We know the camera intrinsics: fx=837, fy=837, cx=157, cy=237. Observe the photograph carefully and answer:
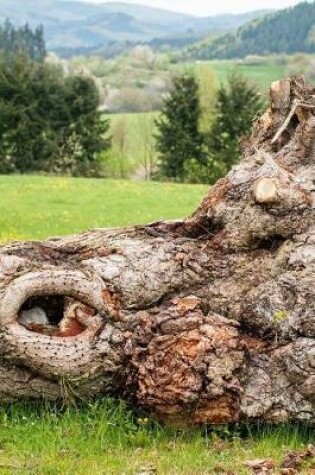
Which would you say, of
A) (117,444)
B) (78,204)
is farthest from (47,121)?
(117,444)

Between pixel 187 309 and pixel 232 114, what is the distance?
56897mm

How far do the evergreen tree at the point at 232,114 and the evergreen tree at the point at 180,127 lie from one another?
6.61ft

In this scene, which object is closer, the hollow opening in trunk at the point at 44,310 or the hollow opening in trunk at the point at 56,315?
the hollow opening in trunk at the point at 56,315

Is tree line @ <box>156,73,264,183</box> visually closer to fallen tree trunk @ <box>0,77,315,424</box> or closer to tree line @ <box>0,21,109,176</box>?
tree line @ <box>0,21,109,176</box>

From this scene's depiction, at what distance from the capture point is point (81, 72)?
64188 mm

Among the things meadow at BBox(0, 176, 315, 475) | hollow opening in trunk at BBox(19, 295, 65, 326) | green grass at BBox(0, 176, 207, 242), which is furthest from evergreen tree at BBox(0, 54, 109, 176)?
meadow at BBox(0, 176, 315, 475)

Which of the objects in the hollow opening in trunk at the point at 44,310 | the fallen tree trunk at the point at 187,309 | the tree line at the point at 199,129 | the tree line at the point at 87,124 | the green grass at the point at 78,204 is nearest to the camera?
the fallen tree trunk at the point at 187,309

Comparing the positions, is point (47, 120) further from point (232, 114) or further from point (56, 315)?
point (56, 315)

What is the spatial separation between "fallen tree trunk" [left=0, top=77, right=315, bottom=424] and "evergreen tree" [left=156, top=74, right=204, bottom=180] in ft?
187

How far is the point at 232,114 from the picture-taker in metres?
63.7

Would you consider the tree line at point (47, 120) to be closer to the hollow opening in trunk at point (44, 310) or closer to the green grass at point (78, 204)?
the green grass at point (78, 204)

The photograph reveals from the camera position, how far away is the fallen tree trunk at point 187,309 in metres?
7.53

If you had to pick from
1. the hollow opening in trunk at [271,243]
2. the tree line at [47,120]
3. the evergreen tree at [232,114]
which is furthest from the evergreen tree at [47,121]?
the hollow opening in trunk at [271,243]

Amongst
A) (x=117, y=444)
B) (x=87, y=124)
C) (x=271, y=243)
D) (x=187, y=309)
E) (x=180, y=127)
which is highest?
(x=87, y=124)
